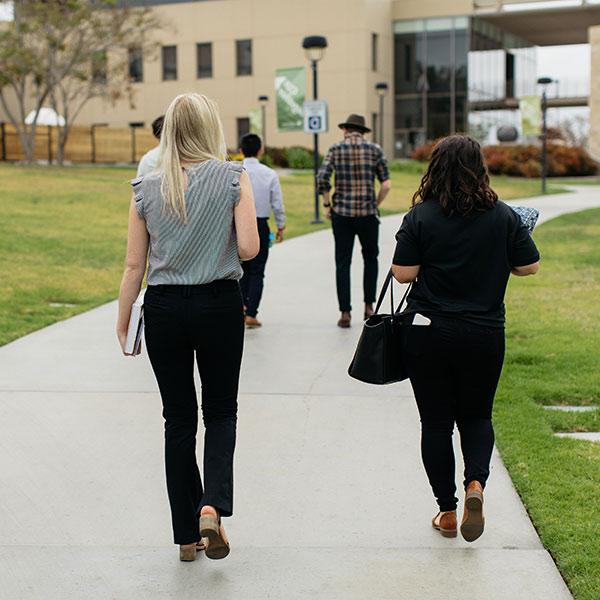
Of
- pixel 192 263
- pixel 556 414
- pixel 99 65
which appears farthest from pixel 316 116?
pixel 99 65

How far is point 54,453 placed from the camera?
5879mm

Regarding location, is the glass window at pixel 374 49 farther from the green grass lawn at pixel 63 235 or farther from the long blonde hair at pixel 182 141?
the long blonde hair at pixel 182 141

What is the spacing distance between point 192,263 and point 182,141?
1.52 feet

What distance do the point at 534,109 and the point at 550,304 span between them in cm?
2498

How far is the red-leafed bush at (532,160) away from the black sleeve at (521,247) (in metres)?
42.1

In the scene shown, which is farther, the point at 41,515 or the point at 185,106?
the point at 41,515

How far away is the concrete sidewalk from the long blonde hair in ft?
4.69

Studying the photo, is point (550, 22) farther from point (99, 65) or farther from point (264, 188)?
point (264, 188)

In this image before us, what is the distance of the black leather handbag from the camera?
4484mm

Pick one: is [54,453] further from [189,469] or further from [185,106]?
[185,106]

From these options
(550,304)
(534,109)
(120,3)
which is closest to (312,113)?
(550,304)

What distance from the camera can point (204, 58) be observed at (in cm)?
5744

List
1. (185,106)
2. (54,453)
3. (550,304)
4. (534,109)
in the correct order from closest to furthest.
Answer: (185,106), (54,453), (550,304), (534,109)

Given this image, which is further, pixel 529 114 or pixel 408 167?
pixel 408 167
